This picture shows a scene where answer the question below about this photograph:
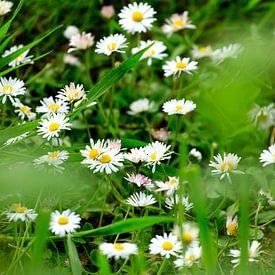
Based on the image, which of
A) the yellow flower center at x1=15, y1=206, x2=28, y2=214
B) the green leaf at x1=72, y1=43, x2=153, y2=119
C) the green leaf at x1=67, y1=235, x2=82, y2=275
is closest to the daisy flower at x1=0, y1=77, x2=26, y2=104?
the green leaf at x1=72, y1=43, x2=153, y2=119

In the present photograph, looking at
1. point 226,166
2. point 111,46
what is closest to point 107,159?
point 226,166

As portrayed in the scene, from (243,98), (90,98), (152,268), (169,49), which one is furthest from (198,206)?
(169,49)

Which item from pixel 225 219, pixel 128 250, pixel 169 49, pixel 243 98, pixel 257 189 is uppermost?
pixel 169 49

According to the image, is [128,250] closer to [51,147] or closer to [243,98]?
[51,147]

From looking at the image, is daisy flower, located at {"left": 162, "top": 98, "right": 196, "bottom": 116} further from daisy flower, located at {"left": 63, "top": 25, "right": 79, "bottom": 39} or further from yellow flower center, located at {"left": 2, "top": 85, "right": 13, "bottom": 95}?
daisy flower, located at {"left": 63, "top": 25, "right": 79, "bottom": 39}

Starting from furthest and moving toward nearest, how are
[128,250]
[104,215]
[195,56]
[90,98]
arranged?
[195,56] < [104,215] < [90,98] < [128,250]

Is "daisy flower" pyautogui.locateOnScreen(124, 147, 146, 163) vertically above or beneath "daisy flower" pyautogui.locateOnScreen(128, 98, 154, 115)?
beneath

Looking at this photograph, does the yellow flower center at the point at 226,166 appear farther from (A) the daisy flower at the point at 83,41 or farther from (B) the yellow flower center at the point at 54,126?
(A) the daisy flower at the point at 83,41
